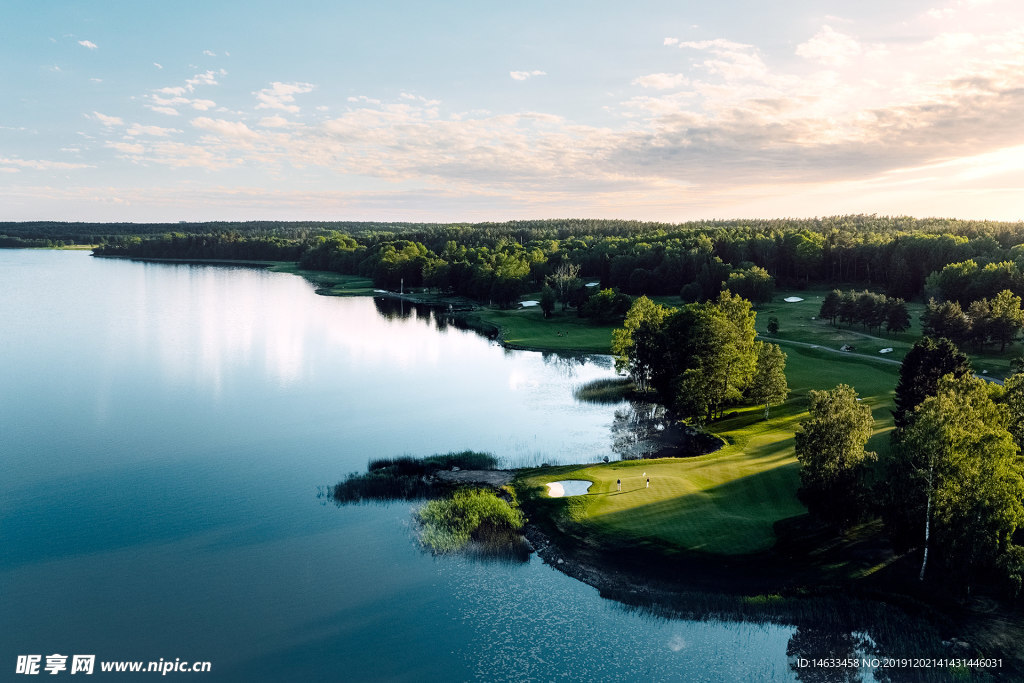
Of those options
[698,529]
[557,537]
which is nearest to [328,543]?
[557,537]

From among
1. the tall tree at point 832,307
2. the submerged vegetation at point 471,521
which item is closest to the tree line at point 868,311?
the tall tree at point 832,307

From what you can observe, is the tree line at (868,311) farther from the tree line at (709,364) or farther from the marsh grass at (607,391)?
the marsh grass at (607,391)

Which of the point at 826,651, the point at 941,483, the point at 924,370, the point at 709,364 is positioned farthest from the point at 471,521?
the point at 924,370

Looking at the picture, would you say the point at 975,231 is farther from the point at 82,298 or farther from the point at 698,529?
the point at 82,298

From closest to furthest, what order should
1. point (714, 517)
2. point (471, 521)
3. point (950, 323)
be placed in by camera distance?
point (714, 517), point (471, 521), point (950, 323)

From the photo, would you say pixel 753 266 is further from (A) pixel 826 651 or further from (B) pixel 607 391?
(A) pixel 826 651
